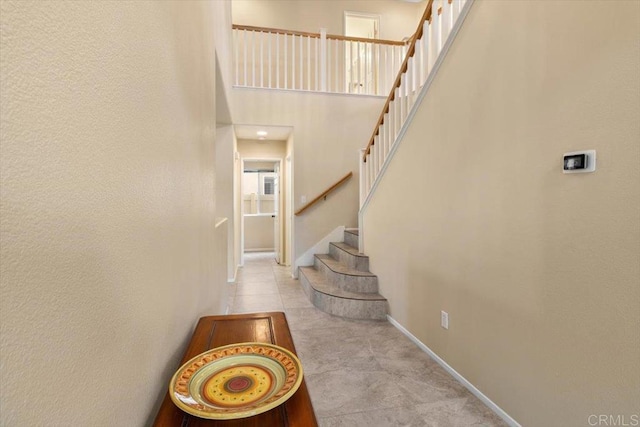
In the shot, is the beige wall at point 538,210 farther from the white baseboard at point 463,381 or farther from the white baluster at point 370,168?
the white baluster at point 370,168

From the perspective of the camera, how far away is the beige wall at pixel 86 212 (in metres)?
0.35

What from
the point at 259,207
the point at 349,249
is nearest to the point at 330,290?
A: the point at 349,249

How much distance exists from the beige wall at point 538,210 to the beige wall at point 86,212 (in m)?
1.63

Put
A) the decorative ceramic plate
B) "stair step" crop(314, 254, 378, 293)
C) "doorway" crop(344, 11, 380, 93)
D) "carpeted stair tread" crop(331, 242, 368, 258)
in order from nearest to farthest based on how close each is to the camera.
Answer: the decorative ceramic plate, "stair step" crop(314, 254, 378, 293), "carpeted stair tread" crop(331, 242, 368, 258), "doorway" crop(344, 11, 380, 93)

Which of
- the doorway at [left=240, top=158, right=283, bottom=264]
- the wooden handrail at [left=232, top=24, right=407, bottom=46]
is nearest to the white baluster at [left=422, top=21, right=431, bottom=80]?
the wooden handrail at [left=232, top=24, right=407, bottom=46]

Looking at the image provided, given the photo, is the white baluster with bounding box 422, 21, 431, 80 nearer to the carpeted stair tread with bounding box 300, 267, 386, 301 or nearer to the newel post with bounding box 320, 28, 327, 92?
the carpeted stair tread with bounding box 300, 267, 386, 301

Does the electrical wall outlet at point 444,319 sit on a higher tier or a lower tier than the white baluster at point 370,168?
lower

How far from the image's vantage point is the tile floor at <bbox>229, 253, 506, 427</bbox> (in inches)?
70.4

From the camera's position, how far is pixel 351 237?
456cm

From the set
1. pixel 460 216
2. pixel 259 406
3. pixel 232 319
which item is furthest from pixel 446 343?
pixel 259 406

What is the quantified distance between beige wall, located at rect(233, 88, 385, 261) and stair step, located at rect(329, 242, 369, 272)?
368mm

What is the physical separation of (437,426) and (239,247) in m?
4.62

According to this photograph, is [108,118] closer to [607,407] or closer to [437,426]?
[607,407]

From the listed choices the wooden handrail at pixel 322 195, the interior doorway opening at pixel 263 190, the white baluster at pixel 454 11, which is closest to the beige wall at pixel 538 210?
the white baluster at pixel 454 11
